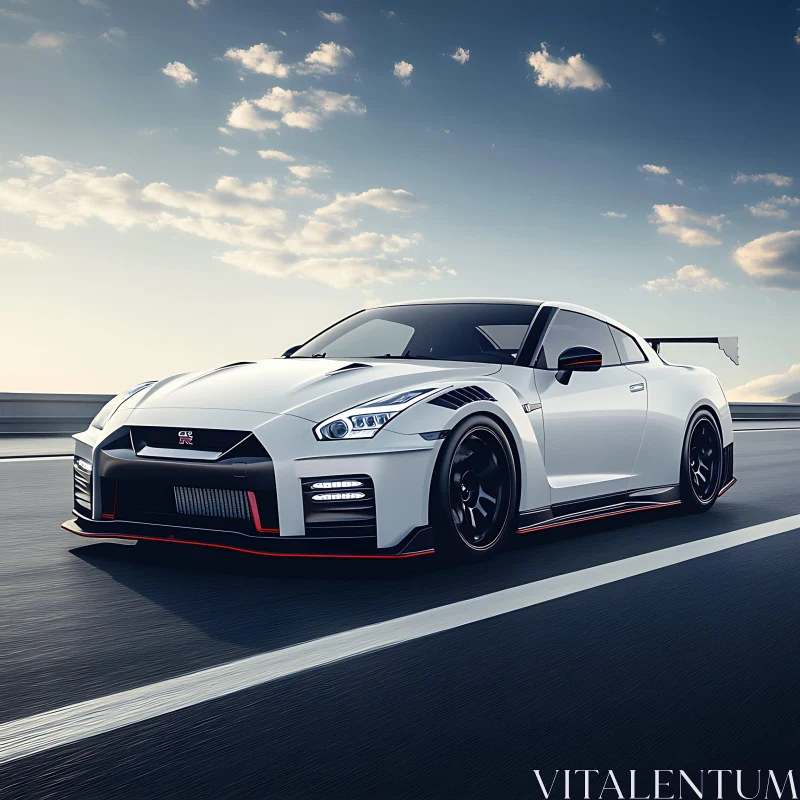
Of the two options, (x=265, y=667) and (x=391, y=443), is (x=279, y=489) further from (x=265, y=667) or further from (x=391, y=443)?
(x=265, y=667)

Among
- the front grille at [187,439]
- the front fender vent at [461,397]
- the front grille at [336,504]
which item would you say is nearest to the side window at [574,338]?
the front fender vent at [461,397]

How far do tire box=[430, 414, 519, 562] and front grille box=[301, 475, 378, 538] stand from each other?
0.41 meters

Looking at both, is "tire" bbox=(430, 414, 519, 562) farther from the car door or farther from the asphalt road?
the car door

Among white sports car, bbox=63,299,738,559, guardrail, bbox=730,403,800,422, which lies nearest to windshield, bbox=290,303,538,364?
white sports car, bbox=63,299,738,559

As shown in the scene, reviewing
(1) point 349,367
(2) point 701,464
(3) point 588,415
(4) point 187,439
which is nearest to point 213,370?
(1) point 349,367

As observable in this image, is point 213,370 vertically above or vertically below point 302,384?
above

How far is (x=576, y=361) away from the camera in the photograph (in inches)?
249

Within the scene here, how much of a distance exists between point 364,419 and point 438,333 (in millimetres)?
1768

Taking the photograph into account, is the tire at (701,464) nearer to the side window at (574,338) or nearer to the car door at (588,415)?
the car door at (588,415)

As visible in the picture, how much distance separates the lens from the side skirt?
19.9 ft

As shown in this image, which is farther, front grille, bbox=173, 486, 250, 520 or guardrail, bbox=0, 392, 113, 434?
guardrail, bbox=0, 392, 113, 434

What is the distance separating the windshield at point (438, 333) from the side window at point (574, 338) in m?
0.18

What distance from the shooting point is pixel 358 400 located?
17.5 feet

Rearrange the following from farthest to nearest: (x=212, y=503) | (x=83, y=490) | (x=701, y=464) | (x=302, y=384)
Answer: (x=701, y=464) < (x=83, y=490) < (x=302, y=384) < (x=212, y=503)
